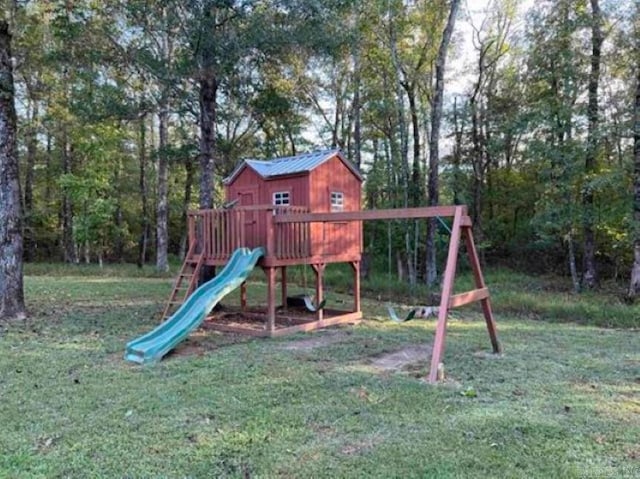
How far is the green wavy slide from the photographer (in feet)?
18.6

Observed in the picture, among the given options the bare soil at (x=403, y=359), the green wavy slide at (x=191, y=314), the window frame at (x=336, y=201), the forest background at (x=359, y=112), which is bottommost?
the bare soil at (x=403, y=359)

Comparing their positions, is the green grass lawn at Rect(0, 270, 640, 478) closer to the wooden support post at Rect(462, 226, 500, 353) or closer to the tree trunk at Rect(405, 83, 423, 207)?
the wooden support post at Rect(462, 226, 500, 353)

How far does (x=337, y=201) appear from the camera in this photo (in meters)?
9.92

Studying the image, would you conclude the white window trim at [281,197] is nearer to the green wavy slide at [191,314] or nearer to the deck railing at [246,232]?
the deck railing at [246,232]

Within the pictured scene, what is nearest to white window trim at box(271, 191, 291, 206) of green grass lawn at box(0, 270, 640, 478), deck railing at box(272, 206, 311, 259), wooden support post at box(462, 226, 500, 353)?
deck railing at box(272, 206, 311, 259)

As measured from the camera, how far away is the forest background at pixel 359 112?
29.2ft

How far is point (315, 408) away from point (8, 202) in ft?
22.2

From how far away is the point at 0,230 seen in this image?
7754mm

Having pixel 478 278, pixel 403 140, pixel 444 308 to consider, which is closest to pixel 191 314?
pixel 444 308

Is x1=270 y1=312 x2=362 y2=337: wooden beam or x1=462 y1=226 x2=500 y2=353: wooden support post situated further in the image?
x1=270 y1=312 x2=362 y2=337: wooden beam

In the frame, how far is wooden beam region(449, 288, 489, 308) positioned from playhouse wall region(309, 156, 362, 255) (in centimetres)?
383

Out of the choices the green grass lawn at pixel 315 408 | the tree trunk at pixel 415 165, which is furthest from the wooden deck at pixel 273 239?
the tree trunk at pixel 415 165

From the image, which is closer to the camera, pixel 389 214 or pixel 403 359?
pixel 403 359

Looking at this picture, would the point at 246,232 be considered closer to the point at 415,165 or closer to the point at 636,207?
the point at 636,207
